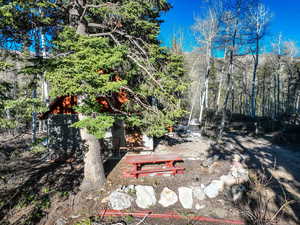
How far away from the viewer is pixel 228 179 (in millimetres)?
A: 5641

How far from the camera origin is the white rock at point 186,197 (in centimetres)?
476

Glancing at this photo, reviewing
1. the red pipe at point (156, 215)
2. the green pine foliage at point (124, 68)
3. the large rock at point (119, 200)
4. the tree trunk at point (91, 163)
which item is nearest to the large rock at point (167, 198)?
the red pipe at point (156, 215)

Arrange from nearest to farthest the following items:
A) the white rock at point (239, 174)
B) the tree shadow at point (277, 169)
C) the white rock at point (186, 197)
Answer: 1. the tree shadow at point (277, 169)
2. the white rock at point (186, 197)
3. the white rock at point (239, 174)

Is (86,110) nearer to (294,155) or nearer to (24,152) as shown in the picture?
(24,152)

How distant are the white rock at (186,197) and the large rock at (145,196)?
94 cm

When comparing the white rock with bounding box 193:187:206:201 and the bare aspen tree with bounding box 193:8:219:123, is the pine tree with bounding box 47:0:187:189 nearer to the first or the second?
the white rock with bounding box 193:187:206:201

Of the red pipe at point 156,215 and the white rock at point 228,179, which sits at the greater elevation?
the white rock at point 228,179

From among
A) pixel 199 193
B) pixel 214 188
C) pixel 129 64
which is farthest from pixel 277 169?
pixel 129 64

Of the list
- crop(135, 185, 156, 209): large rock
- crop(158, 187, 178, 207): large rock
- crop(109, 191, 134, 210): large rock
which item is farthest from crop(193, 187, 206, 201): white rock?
crop(109, 191, 134, 210): large rock

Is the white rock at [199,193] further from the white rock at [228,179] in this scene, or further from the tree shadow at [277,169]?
the tree shadow at [277,169]

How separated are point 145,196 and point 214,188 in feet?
8.25

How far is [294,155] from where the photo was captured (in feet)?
28.7

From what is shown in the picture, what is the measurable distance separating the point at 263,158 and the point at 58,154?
38.4ft

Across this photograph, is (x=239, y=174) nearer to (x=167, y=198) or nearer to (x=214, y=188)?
(x=214, y=188)
